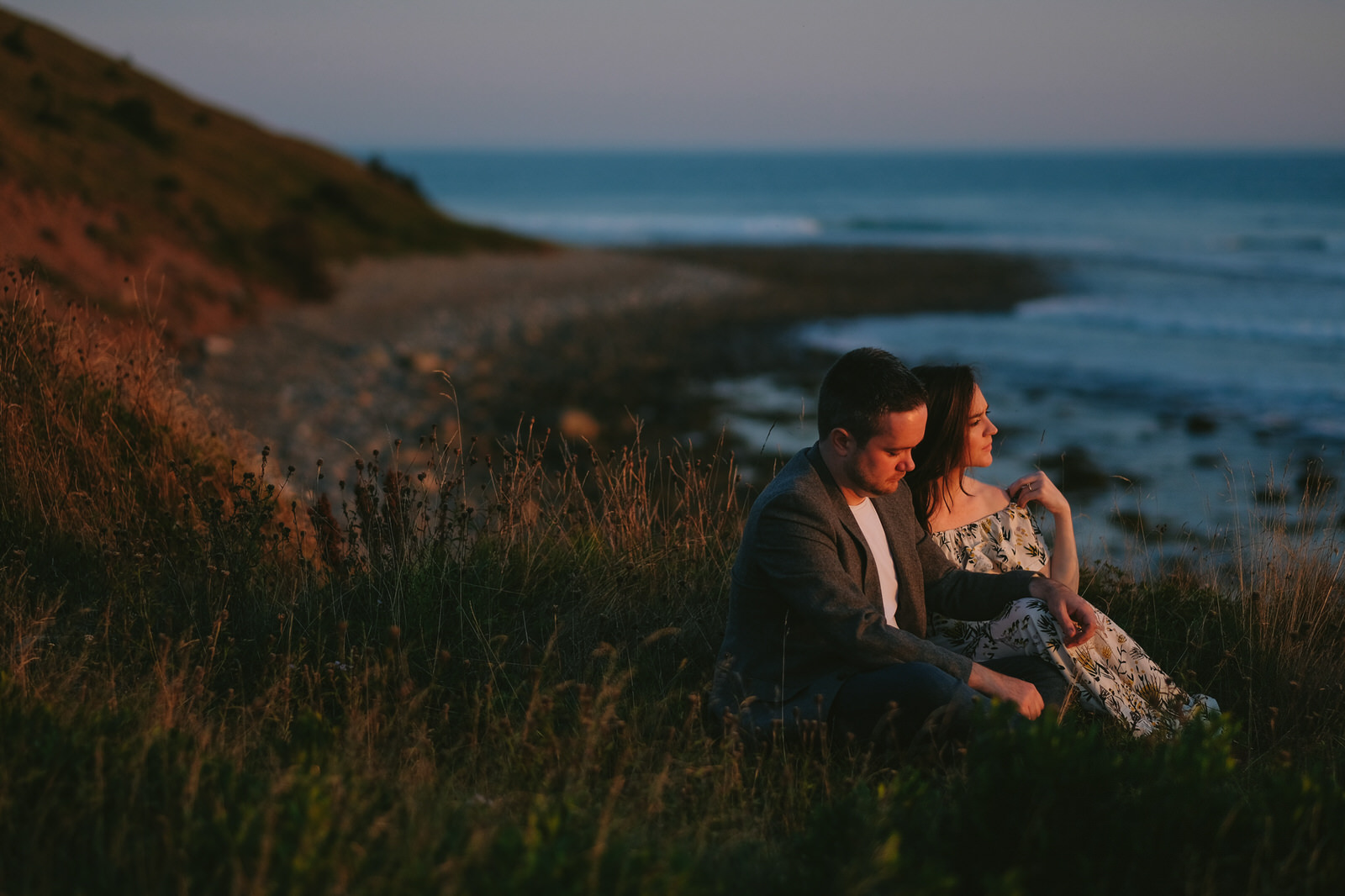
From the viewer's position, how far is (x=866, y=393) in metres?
3.28

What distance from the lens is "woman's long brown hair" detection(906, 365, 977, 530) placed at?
12.9ft

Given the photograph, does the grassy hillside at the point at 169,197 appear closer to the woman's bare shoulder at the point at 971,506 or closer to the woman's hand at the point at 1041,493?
the woman's bare shoulder at the point at 971,506

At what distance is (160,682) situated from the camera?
11.0ft

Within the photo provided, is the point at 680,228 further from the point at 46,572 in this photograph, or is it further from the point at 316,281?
the point at 46,572

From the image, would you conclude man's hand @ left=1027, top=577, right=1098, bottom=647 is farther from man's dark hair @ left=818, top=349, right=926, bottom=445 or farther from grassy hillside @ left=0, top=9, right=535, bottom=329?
grassy hillside @ left=0, top=9, right=535, bottom=329

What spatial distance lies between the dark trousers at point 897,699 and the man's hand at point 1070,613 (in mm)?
518

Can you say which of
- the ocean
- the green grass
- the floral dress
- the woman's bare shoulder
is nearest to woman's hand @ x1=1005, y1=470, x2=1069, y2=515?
the woman's bare shoulder

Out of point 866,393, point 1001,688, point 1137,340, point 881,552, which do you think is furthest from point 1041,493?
point 1137,340

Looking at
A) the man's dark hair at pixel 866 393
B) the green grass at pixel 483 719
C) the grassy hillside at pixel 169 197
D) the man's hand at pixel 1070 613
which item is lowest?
the green grass at pixel 483 719

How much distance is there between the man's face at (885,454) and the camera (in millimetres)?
3281

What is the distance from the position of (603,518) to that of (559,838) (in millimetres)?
2632

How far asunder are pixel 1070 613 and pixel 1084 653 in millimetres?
194

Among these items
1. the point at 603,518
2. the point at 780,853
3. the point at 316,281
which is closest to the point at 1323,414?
the point at 603,518

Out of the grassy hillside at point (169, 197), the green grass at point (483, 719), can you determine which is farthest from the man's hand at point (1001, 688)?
the grassy hillside at point (169, 197)
